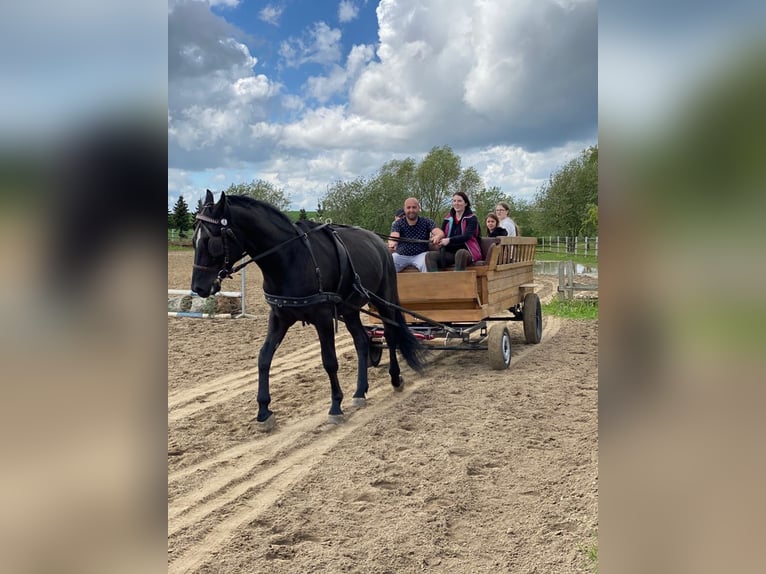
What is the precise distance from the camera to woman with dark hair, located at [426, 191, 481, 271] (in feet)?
21.8

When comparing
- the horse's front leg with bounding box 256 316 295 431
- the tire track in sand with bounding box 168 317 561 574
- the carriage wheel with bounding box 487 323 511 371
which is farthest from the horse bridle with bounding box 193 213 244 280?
the carriage wheel with bounding box 487 323 511 371

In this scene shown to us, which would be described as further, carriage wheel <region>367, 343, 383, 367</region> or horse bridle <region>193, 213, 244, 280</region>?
carriage wheel <region>367, 343, 383, 367</region>

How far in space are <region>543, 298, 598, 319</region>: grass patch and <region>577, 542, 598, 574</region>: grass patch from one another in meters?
8.64

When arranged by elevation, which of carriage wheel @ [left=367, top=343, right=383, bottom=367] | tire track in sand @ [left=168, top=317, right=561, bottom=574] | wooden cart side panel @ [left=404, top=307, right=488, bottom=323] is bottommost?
tire track in sand @ [left=168, top=317, right=561, bottom=574]

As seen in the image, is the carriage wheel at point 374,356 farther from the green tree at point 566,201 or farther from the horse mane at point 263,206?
the green tree at point 566,201

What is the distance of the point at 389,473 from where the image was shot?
12.1 feet

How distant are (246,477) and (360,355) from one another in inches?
78.0

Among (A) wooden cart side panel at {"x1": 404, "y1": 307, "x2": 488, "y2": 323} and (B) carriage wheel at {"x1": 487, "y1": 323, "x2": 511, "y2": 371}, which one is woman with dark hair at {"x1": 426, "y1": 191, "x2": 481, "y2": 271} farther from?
(B) carriage wheel at {"x1": 487, "y1": 323, "x2": 511, "y2": 371}

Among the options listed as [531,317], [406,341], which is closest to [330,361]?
[406,341]

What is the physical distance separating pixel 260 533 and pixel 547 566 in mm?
1429

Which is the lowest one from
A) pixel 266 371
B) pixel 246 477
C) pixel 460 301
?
pixel 246 477

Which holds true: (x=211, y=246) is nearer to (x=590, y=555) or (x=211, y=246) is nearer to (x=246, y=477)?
(x=246, y=477)

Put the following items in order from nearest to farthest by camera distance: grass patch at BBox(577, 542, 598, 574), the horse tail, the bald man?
grass patch at BBox(577, 542, 598, 574), the horse tail, the bald man
